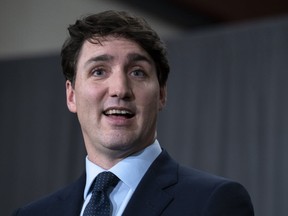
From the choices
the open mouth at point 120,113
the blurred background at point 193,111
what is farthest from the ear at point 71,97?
the blurred background at point 193,111

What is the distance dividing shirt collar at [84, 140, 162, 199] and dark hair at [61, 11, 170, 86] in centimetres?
17

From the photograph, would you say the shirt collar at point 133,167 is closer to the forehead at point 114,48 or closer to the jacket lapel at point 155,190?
the jacket lapel at point 155,190

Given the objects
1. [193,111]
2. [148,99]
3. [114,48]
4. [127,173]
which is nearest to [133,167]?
[127,173]

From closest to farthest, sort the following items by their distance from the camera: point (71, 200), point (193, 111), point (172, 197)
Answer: point (172, 197) → point (71, 200) → point (193, 111)

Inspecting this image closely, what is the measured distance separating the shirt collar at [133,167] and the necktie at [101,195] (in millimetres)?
14

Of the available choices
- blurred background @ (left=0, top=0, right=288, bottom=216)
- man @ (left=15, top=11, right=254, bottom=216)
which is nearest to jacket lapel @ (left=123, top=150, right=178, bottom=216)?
man @ (left=15, top=11, right=254, bottom=216)

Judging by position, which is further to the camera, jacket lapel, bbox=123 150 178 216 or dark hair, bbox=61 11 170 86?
dark hair, bbox=61 11 170 86

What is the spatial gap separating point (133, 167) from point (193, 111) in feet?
8.28

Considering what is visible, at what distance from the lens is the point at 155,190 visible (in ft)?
4.13

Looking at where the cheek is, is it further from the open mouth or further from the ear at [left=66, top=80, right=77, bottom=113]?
the ear at [left=66, top=80, right=77, bottom=113]

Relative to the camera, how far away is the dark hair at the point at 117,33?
1.32m

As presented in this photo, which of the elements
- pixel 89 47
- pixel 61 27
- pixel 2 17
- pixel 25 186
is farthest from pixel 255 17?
pixel 89 47

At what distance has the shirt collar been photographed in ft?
4.22

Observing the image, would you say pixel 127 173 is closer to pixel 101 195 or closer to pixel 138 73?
pixel 101 195
